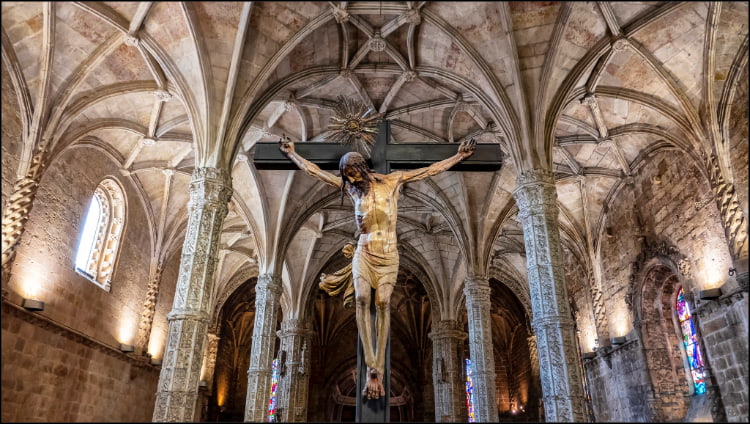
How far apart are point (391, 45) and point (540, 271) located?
6578 mm

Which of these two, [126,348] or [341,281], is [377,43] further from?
[126,348]

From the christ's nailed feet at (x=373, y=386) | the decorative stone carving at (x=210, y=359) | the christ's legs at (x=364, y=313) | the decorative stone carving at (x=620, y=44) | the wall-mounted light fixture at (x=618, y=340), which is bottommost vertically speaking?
the christ's nailed feet at (x=373, y=386)

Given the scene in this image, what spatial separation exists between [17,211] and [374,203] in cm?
1009

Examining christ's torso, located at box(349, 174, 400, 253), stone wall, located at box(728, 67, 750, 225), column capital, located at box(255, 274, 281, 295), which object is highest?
stone wall, located at box(728, 67, 750, 225)

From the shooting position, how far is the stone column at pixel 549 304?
30.9ft

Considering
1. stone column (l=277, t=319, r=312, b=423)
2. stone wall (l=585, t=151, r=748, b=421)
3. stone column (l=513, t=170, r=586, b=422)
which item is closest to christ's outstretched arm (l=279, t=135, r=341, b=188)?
stone column (l=513, t=170, r=586, b=422)

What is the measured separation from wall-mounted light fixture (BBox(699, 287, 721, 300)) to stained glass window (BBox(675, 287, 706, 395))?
1.47 m

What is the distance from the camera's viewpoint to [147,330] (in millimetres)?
17453

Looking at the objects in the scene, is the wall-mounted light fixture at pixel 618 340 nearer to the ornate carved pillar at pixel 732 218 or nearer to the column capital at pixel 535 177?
the ornate carved pillar at pixel 732 218

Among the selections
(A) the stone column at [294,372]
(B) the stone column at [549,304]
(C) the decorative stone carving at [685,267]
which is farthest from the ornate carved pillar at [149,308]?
(C) the decorative stone carving at [685,267]

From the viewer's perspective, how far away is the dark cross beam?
4.86 metres

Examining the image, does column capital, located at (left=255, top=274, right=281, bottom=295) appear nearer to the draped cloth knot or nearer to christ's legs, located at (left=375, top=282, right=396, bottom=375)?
the draped cloth knot

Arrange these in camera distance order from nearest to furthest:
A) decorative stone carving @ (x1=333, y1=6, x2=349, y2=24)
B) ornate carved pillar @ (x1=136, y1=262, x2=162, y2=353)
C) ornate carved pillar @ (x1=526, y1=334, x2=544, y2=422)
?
decorative stone carving @ (x1=333, y1=6, x2=349, y2=24), ornate carved pillar @ (x1=136, y1=262, x2=162, y2=353), ornate carved pillar @ (x1=526, y1=334, x2=544, y2=422)

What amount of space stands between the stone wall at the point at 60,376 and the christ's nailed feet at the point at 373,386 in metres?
10.6
